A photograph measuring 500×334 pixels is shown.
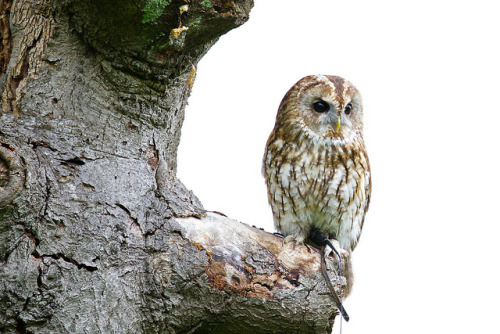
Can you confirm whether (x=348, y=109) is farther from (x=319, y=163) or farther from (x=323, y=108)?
(x=319, y=163)

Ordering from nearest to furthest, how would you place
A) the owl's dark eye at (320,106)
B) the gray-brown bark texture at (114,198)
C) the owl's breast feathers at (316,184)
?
the gray-brown bark texture at (114,198)
the owl's breast feathers at (316,184)
the owl's dark eye at (320,106)

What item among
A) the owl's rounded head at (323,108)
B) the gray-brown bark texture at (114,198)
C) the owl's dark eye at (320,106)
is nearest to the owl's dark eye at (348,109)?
the owl's rounded head at (323,108)

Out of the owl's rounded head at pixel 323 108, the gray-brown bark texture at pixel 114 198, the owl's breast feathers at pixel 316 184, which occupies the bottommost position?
the gray-brown bark texture at pixel 114 198

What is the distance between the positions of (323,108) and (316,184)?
482 millimetres

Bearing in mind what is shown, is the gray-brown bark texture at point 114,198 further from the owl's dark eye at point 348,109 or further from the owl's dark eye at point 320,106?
the owl's dark eye at point 348,109

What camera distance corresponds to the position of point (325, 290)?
2.60 metres

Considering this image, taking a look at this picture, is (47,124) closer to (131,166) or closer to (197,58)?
(131,166)

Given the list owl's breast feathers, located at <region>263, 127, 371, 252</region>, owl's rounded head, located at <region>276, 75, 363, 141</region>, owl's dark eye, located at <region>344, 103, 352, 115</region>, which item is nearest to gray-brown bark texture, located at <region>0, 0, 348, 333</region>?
owl's breast feathers, located at <region>263, 127, 371, 252</region>

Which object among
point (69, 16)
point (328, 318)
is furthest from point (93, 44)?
point (328, 318)

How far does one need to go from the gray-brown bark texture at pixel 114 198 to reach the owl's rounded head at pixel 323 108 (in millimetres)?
987

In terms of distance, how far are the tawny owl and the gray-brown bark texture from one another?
2.34ft

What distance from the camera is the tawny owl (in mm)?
3285

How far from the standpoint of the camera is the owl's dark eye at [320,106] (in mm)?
3383

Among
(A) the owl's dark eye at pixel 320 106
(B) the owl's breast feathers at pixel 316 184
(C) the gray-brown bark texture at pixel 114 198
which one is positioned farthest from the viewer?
(A) the owl's dark eye at pixel 320 106
